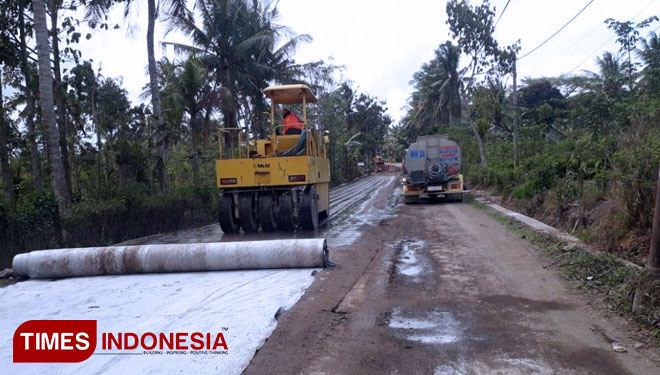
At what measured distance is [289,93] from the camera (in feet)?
47.2

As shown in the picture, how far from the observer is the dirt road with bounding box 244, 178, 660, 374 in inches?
181

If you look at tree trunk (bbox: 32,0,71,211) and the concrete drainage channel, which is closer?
the concrete drainage channel

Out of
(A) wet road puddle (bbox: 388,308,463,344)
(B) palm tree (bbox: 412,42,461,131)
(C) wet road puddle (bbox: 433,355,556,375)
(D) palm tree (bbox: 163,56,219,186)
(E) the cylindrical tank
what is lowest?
(C) wet road puddle (bbox: 433,355,556,375)

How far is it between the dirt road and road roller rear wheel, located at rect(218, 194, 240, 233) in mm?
4504

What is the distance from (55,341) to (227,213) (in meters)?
7.86

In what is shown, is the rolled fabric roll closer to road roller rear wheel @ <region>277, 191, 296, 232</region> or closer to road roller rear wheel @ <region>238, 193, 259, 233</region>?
road roller rear wheel @ <region>277, 191, 296, 232</region>


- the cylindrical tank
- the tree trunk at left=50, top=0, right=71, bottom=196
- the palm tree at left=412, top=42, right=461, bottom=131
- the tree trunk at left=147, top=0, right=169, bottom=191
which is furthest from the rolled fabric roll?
the palm tree at left=412, top=42, right=461, bottom=131

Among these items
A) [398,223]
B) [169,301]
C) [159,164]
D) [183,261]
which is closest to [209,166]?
[159,164]

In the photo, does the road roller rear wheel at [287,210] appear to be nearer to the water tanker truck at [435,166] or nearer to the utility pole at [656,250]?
the utility pole at [656,250]

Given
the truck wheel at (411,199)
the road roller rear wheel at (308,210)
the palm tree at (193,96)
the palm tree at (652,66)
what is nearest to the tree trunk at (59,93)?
the palm tree at (193,96)

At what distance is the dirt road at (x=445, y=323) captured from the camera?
15.1 ft

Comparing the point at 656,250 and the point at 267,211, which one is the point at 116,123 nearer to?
the point at 267,211

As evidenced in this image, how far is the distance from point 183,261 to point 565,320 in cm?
576

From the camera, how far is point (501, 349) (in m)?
4.90
